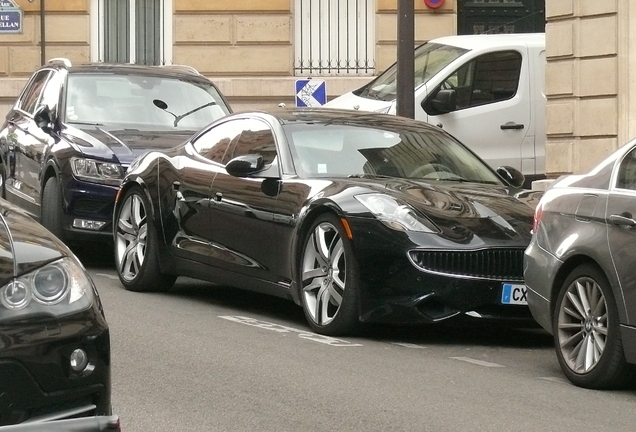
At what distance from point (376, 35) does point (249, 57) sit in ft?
7.55

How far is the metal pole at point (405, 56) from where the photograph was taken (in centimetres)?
1459

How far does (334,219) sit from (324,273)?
34cm

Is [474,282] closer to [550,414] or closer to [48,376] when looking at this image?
[550,414]

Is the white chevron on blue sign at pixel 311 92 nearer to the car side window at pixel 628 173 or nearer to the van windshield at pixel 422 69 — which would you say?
the van windshield at pixel 422 69

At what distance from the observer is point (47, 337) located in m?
4.54

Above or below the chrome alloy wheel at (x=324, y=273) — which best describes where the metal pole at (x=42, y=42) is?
above

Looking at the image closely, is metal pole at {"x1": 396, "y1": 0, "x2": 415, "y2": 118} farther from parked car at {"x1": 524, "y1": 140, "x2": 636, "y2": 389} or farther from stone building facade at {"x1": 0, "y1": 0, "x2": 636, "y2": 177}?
stone building facade at {"x1": 0, "y1": 0, "x2": 636, "y2": 177}

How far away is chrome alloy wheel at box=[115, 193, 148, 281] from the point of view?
11.2 meters

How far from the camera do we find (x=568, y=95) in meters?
17.0

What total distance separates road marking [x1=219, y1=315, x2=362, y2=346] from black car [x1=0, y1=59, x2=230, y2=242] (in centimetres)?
302

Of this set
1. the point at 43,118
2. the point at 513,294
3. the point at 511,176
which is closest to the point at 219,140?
the point at 511,176

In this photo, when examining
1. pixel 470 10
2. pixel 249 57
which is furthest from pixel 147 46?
pixel 470 10

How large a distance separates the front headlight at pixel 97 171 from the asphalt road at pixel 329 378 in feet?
7.49

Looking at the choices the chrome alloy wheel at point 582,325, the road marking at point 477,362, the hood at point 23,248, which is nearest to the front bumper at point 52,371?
the hood at point 23,248
